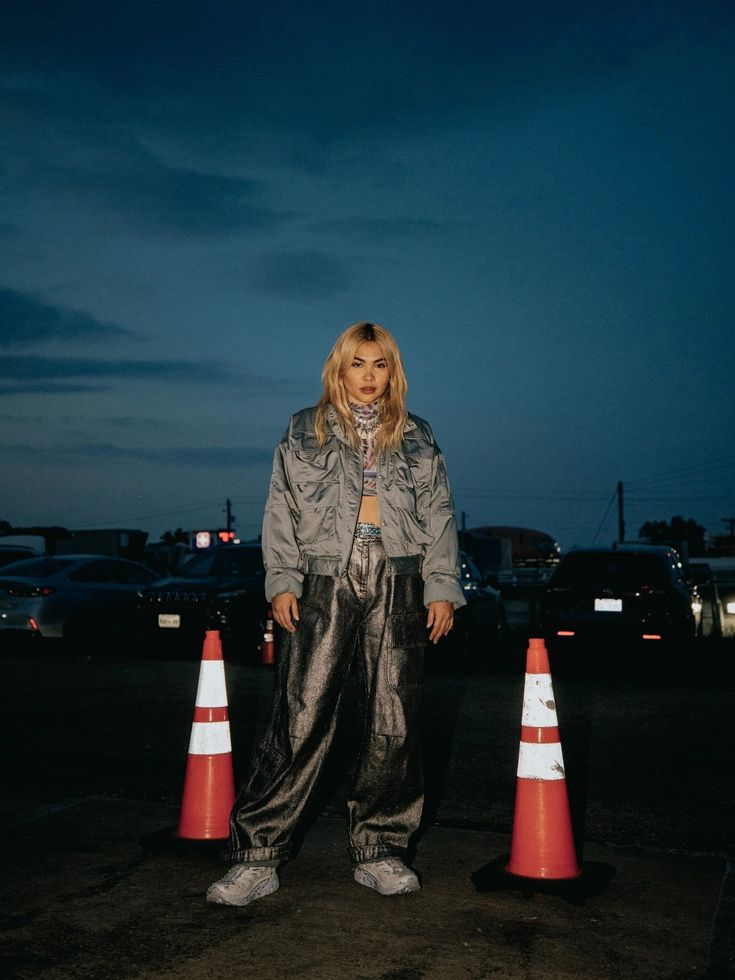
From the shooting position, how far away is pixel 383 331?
13.8ft

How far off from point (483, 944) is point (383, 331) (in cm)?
216

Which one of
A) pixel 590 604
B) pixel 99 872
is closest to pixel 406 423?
pixel 99 872

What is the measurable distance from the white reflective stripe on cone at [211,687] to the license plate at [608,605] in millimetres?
8771

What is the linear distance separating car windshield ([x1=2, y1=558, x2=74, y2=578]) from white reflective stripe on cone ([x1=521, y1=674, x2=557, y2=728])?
12.4m

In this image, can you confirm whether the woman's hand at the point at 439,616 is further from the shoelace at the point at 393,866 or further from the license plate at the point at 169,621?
the license plate at the point at 169,621

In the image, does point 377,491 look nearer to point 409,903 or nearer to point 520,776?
point 520,776

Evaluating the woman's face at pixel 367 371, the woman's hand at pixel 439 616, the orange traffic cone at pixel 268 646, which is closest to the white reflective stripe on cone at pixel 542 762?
the woman's hand at pixel 439 616

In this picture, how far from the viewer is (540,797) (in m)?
4.07

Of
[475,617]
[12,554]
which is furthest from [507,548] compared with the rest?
[475,617]

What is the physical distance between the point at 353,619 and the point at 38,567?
12.7m

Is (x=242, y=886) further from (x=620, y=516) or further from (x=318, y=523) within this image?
(x=620, y=516)

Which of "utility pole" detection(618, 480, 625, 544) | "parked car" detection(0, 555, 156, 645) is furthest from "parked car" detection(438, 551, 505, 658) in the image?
"utility pole" detection(618, 480, 625, 544)

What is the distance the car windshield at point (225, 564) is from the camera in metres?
14.9

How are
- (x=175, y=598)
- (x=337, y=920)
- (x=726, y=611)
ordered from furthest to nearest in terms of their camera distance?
(x=726, y=611) < (x=175, y=598) < (x=337, y=920)
